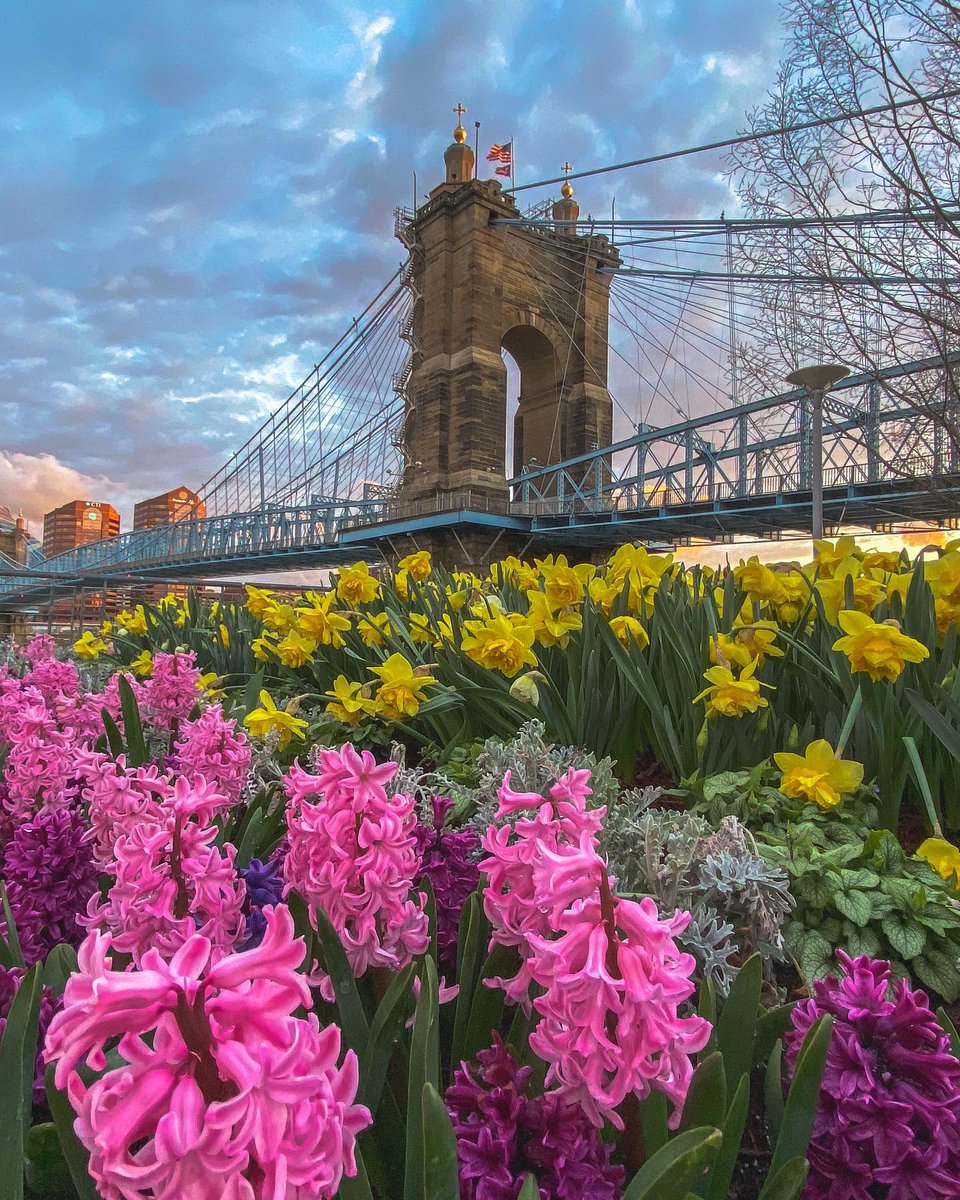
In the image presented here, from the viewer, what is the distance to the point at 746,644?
4.66 ft

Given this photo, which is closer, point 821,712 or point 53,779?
point 53,779

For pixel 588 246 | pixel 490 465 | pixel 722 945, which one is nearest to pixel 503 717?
pixel 722 945

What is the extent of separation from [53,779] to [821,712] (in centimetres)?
137

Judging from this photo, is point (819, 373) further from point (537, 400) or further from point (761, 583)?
point (537, 400)

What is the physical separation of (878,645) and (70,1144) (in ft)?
3.72

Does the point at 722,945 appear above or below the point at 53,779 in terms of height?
below

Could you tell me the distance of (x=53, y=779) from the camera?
0.94m

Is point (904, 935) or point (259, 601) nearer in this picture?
point (904, 935)

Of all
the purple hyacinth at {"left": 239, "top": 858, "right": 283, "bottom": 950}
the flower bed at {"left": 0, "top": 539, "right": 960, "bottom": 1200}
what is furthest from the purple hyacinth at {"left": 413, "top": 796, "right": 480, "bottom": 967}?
the purple hyacinth at {"left": 239, "top": 858, "right": 283, "bottom": 950}

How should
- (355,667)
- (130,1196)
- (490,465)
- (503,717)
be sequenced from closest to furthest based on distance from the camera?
(130,1196) → (503,717) → (355,667) → (490,465)

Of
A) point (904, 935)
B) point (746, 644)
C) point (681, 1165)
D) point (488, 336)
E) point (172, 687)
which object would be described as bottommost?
point (904, 935)

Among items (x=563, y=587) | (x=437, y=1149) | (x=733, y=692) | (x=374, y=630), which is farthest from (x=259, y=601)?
(x=437, y=1149)

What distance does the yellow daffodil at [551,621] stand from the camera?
1645 mm

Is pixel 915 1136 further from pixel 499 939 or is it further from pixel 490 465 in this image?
pixel 490 465
